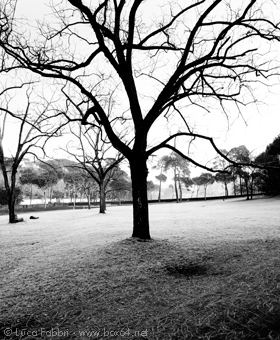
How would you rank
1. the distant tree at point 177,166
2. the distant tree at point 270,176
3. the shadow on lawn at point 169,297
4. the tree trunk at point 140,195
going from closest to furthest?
1. the shadow on lawn at point 169,297
2. the tree trunk at point 140,195
3. the distant tree at point 270,176
4. the distant tree at point 177,166

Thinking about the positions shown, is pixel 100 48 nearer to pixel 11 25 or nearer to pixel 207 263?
pixel 11 25

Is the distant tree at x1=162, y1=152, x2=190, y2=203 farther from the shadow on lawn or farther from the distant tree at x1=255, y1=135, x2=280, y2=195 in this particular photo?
the shadow on lawn

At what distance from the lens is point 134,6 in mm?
6988

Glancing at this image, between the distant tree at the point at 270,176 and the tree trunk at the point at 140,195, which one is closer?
the tree trunk at the point at 140,195

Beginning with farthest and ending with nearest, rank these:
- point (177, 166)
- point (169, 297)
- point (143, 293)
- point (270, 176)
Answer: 1. point (177, 166)
2. point (270, 176)
3. point (143, 293)
4. point (169, 297)

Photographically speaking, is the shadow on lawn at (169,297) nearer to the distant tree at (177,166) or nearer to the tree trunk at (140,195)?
the tree trunk at (140,195)

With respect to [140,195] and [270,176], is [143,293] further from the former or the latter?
[270,176]

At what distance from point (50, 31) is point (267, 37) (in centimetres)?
675

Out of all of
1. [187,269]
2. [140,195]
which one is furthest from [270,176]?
[187,269]

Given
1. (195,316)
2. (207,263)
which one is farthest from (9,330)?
(207,263)

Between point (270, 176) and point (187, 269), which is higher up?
point (270, 176)

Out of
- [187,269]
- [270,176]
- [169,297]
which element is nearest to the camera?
[169,297]

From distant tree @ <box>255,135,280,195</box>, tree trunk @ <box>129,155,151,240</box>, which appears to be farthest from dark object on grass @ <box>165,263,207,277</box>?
distant tree @ <box>255,135,280,195</box>

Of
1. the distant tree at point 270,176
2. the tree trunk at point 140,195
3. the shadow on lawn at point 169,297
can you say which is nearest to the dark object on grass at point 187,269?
the shadow on lawn at point 169,297
